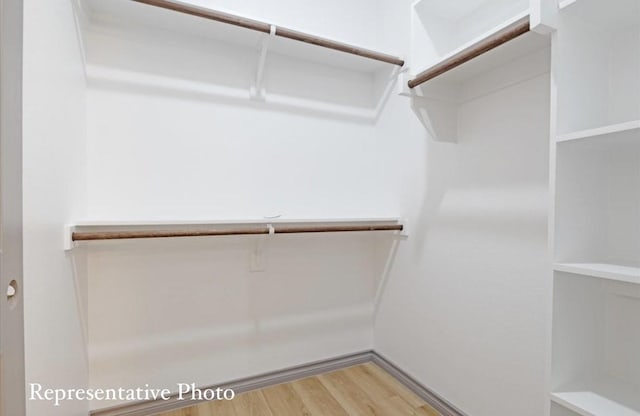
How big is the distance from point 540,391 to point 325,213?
4.00ft

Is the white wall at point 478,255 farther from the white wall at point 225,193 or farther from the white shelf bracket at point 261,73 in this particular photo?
the white shelf bracket at point 261,73

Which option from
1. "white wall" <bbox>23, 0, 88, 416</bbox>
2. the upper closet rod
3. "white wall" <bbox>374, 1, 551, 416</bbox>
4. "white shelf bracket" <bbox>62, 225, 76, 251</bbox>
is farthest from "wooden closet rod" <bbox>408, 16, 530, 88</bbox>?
"white shelf bracket" <bbox>62, 225, 76, 251</bbox>

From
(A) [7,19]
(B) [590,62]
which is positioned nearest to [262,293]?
(A) [7,19]

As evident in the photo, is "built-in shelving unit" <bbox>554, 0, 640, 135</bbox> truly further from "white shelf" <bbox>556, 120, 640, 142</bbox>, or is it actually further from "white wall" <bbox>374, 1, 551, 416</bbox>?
"white wall" <bbox>374, 1, 551, 416</bbox>

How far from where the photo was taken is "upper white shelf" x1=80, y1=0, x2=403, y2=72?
134 centimetres

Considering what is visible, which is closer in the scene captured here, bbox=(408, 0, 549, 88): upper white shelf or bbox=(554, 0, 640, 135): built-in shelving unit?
bbox=(554, 0, 640, 135): built-in shelving unit

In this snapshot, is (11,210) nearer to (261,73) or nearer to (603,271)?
(603,271)

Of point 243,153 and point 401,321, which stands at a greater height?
point 243,153

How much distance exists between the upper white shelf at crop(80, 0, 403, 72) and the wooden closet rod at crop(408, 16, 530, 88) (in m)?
0.48

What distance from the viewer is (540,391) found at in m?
1.10

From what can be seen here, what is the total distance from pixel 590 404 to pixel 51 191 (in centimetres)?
162

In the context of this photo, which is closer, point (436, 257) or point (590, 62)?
point (590, 62)

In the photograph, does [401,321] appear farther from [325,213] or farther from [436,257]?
[325,213]

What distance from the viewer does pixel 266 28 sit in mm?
1397
